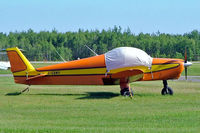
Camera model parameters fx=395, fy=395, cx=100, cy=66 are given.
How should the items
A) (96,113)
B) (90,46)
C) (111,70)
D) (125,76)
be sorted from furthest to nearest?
(90,46) < (111,70) < (125,76) < (96,113)

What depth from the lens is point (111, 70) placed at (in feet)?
68.1

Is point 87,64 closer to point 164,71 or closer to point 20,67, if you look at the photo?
point 20,67

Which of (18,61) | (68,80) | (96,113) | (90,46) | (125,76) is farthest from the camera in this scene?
(90,46)

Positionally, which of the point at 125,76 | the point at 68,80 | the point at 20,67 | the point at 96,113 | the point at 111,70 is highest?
the point at 20,67

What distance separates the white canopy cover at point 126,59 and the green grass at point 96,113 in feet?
5.71

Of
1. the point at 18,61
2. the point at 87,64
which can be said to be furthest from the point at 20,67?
the point at 87,64

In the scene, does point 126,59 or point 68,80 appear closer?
point 126,59

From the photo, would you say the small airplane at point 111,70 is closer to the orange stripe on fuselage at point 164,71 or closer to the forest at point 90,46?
the orange stripe on fuselage at point 164,71

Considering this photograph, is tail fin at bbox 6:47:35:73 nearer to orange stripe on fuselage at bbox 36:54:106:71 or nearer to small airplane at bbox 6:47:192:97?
small airplane at bbox 6:47:192:97

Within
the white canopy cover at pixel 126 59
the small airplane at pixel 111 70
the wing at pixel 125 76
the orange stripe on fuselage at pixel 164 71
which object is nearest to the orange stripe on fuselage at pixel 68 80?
the small airplane at pixel 111 70

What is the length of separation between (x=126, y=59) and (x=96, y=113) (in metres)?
6.44

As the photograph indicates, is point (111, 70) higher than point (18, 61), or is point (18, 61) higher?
point (18, 61)

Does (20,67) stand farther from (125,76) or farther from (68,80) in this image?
(125,76)

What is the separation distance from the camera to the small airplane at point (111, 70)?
67.0 feet
